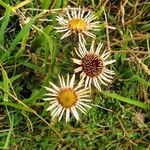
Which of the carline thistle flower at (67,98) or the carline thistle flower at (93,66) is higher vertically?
the carline thistle flower at (93,66)

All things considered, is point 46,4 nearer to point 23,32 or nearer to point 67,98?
point 23,32

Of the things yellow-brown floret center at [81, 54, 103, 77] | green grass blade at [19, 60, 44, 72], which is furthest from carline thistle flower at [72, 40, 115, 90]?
green grass blade at [19, 60, 44, 72]

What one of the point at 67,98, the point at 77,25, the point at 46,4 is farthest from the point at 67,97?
the point at 46,4

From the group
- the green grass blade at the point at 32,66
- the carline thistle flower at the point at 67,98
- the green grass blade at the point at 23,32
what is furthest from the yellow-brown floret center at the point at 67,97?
the green grass blade at the point at 23,32

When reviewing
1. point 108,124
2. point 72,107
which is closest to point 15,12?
point 72,107

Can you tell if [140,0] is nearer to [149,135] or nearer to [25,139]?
[149,135]

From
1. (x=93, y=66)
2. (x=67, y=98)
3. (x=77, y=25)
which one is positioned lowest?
(x=67, y=98)

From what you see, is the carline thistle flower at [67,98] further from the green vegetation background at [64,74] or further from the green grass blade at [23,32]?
the green grass blade at [23,32]
